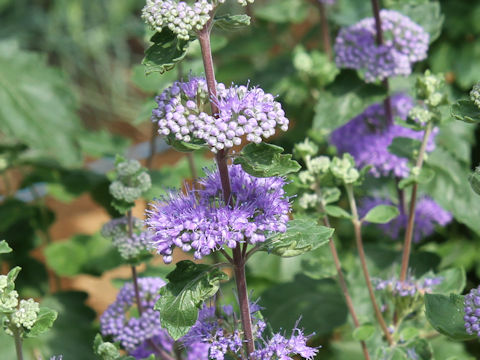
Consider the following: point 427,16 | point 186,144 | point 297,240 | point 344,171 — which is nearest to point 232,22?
point 186,144

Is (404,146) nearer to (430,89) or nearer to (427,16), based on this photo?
(430,89)

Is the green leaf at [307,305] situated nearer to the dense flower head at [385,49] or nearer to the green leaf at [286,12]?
the dense flower head at [385,49]

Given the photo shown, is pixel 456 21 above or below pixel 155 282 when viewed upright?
above

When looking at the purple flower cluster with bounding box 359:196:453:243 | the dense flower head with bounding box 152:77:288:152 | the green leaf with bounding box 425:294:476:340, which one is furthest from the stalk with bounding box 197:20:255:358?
the purple flower cluster with bounding box 359:196:453:243

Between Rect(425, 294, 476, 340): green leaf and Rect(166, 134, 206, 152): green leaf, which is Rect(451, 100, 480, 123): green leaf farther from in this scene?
Rect(166, 134, 206, 152): green leaf

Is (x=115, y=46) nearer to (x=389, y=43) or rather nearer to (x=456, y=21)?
(x=456, y=21)

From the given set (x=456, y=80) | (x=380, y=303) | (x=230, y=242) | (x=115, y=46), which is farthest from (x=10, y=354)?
(x=115, y=46)

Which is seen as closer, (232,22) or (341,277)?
(232,22)
